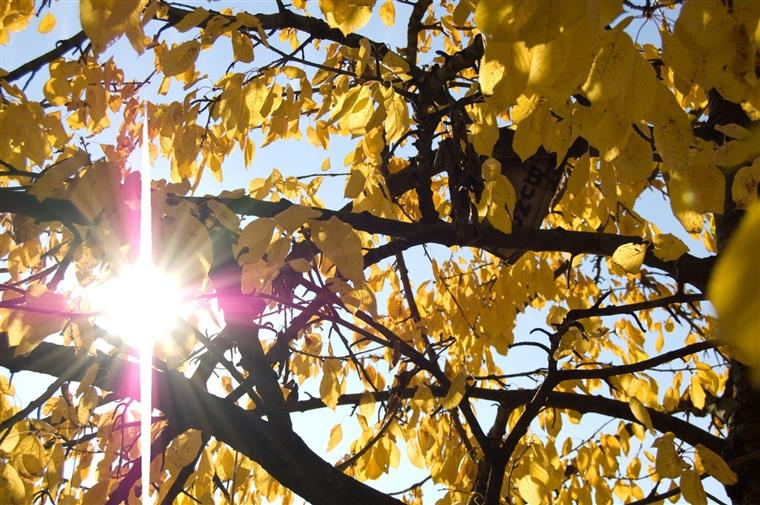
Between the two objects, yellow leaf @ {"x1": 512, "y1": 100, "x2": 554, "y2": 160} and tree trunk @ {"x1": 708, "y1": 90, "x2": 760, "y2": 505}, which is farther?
tree trunk @ {"x1": 708, "y1": 90, "x2": 760, "y2": 505}

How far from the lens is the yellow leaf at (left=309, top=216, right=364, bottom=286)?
4.58ft

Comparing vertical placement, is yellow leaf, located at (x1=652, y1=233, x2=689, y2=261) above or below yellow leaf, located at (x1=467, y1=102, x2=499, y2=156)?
below

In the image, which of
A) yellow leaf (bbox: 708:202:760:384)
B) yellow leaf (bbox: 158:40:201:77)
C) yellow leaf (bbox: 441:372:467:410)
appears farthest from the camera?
yellow leaf (bbox: 158:40:201:77)

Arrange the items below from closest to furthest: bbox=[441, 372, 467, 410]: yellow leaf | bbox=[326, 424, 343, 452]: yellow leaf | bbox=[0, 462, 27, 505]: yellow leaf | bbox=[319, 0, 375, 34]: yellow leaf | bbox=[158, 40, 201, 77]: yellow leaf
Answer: bbox=[319, 0, 375, 34]: yellow leaf < bbox=[0, 462, 27, 505]: yellow leaf < bbox=[441, 372, 467, 410]: yellow leaf < bbox=[158, 40, 201, 77]: yellow leaf < bbox=[326, 424, 343, 452]: yellow leaf

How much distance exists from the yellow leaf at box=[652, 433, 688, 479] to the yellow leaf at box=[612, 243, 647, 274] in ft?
1.82

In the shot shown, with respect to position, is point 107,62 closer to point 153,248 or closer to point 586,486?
point 153,248

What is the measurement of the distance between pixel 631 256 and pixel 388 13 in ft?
7.27

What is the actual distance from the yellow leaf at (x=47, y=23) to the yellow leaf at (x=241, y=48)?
1348 millimetres

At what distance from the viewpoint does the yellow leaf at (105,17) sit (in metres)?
0.86

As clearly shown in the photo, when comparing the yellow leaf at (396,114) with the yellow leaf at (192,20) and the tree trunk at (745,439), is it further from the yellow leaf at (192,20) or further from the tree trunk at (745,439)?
the tree trunk at (745,439)

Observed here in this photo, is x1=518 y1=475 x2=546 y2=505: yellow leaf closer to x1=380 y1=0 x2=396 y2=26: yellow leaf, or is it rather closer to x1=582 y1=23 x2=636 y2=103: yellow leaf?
x1=582 y1=23 x2=636 y2=103: yellow leaf

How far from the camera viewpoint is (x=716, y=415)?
136 inches

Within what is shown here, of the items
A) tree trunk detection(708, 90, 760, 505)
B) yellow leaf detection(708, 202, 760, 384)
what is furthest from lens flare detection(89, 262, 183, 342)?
tree trunk detection(708, 90, 760, 505)

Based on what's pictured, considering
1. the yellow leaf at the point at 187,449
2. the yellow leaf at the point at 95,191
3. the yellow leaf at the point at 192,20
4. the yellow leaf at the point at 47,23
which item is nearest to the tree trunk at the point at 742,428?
the yellow leaf at the point at 187,449
